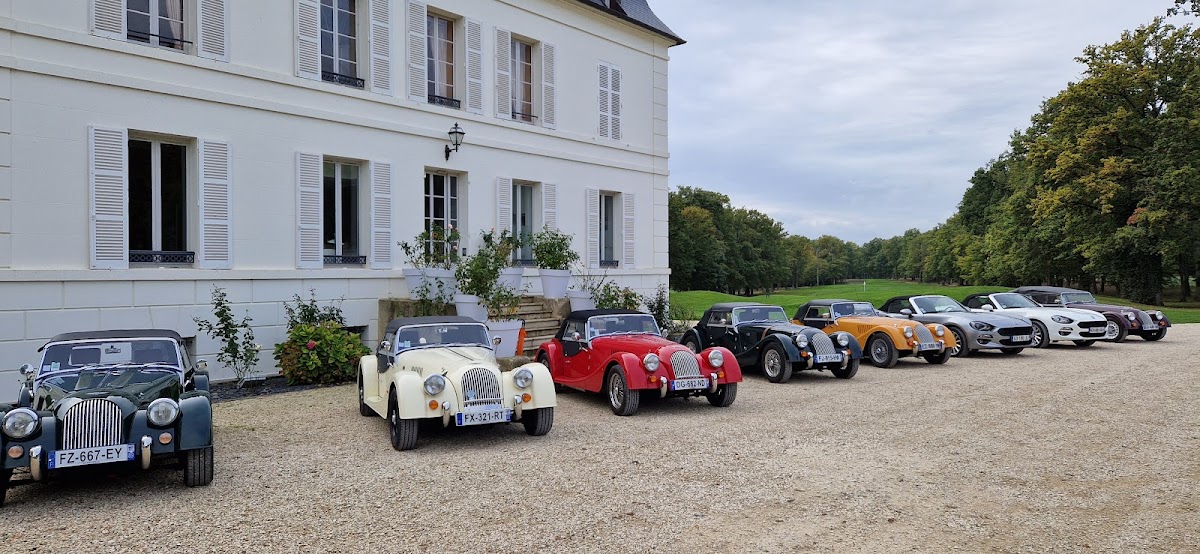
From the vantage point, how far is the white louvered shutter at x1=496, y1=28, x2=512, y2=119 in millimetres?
14602

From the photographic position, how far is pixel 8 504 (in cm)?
498

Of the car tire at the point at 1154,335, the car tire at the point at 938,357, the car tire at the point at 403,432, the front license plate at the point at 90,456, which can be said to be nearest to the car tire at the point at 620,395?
the car tire at the point at 403,432

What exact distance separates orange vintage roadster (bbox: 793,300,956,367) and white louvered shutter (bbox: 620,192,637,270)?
15.4 feet

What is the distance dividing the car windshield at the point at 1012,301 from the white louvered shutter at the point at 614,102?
9.20 m

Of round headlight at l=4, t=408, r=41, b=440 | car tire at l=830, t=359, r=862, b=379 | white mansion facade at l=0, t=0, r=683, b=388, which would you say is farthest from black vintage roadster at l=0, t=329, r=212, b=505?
car tire at l=830, t=359, r=862, b=379

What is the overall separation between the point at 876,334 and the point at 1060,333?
19.0 feet

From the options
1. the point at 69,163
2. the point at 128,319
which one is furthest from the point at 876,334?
the point at 69,163

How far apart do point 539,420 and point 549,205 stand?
29.2 ft

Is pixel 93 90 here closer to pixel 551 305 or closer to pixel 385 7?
pixel 385 7

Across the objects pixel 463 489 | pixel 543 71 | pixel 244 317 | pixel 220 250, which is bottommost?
pixel 463 489

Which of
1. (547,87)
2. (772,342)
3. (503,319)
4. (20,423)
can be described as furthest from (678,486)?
(547,87)

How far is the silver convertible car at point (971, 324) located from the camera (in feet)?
45.7

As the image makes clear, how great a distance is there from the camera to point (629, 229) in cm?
1730

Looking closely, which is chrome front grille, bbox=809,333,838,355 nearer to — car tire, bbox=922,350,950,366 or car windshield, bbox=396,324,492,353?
car tire, bbox=922,350,950,366
